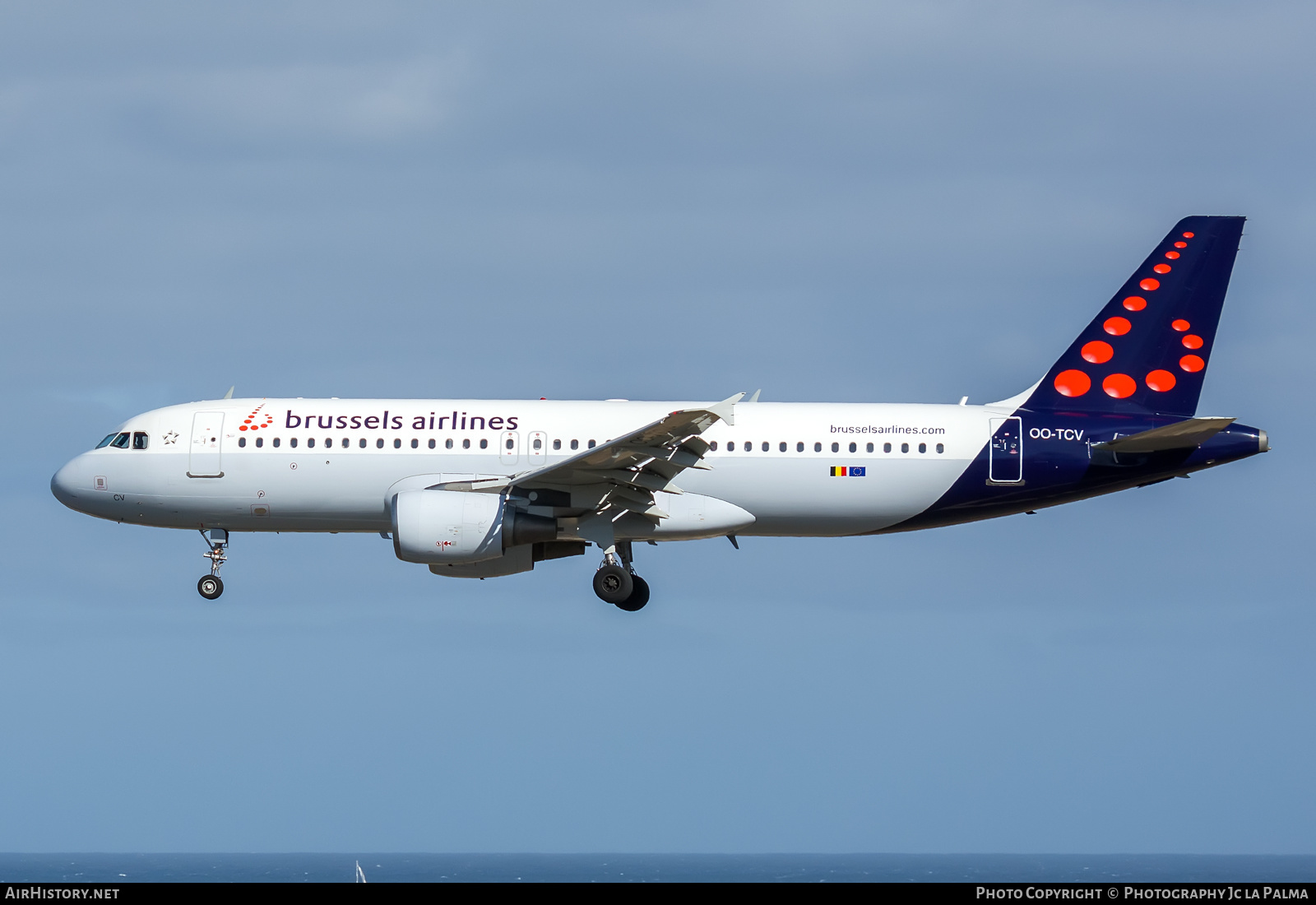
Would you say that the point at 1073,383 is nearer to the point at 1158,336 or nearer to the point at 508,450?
the point at 1158,336

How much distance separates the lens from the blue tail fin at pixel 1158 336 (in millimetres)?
34531

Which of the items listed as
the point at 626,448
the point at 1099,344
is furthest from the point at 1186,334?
the point at 626,448

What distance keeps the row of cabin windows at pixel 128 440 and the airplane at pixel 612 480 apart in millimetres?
41

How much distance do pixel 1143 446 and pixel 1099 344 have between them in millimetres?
3268

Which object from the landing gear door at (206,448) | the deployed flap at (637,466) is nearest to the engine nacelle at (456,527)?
the deployed flap at (637,466)

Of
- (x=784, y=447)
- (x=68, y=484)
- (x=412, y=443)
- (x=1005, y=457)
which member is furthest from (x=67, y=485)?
(x=1005, y=457)

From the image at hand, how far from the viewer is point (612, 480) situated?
104ft

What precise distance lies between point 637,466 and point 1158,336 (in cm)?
1300

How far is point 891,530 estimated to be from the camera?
3406 cm

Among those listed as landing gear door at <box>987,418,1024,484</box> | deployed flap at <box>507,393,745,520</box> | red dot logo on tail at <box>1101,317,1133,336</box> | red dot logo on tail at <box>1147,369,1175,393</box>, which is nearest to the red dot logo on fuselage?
deployed flap at <box>507,393,745,520</box>

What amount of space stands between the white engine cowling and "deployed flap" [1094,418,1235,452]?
13.3 m
